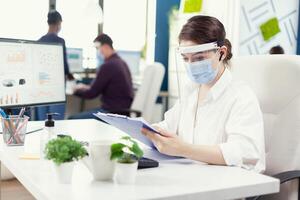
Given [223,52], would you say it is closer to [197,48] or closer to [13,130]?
[197,48]

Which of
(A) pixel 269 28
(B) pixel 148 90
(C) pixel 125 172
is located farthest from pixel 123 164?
(A) pixel 269 28

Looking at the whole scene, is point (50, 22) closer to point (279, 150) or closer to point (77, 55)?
point (77, 55)

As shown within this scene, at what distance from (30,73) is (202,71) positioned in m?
0.80

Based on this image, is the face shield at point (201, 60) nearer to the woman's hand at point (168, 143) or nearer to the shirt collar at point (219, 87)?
the shirt collar at point (219, 87)

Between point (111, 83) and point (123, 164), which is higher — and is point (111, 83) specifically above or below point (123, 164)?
below

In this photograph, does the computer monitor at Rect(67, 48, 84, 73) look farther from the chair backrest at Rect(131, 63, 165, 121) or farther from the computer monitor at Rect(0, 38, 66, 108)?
the computer monitor at Rect(0, 38, 66, 108)

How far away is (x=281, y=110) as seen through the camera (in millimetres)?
1531

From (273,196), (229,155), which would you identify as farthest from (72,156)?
(273,196)

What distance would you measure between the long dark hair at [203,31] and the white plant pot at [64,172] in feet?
2.25

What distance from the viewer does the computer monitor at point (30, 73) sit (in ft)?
5.65

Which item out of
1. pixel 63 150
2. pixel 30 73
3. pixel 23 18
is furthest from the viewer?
pixel 23 18

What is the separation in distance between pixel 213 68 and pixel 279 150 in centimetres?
40

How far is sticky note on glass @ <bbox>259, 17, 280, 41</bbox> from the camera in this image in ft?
13.5

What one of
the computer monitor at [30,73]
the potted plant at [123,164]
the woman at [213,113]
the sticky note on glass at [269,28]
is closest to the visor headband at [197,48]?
the woman at [213,113]
